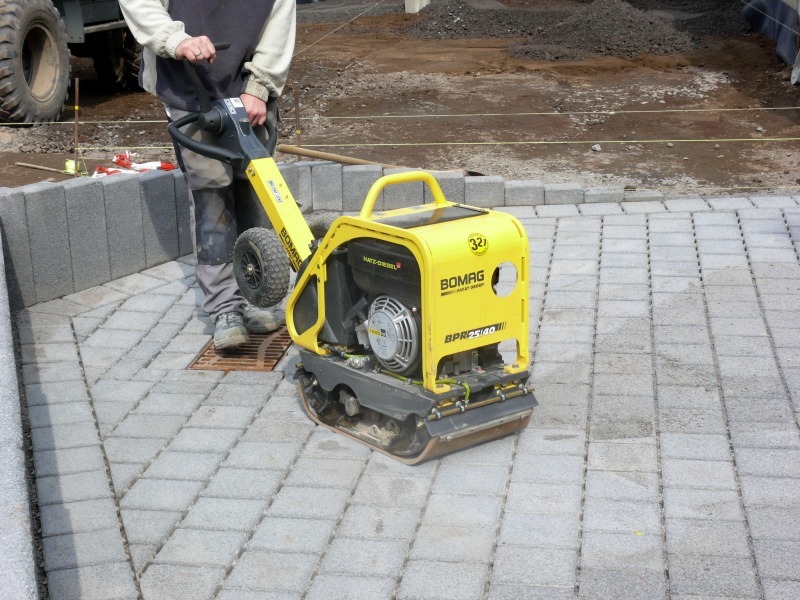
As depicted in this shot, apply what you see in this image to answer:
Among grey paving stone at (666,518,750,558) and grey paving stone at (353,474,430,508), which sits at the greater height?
grey paving stone at (666,518,750,558)

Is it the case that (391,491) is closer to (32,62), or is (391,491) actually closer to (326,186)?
(326,186)

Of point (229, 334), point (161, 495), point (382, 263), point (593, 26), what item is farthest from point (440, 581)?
point (593, 26)

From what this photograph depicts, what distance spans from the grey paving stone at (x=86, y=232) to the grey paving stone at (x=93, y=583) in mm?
2923

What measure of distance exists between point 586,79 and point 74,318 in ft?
30.6

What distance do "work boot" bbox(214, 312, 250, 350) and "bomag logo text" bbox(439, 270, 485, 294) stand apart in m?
Result: 1.64

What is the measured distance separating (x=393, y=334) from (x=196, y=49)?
5.77ft

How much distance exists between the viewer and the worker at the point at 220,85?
5.38 metres

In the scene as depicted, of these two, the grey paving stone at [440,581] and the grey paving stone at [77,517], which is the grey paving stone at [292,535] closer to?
the grey paving stone at [440,581]

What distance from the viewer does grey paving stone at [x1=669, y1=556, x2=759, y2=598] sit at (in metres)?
3.41

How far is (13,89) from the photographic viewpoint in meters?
10.0

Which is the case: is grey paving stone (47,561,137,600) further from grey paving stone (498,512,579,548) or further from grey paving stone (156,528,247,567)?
grey paving stone (498,512,579,548)

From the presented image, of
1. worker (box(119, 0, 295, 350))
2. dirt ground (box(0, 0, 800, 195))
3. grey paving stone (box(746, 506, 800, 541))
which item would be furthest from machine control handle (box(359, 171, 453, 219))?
dirt ground (box(0, 0, 800, 195))

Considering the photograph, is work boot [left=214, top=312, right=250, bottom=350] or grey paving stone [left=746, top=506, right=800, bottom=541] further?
work boot [left=214, top=312, right=250, bottom=350]

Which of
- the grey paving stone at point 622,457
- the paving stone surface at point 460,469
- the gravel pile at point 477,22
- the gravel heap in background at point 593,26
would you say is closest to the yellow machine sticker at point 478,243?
the paving stone surface at point 460,469
